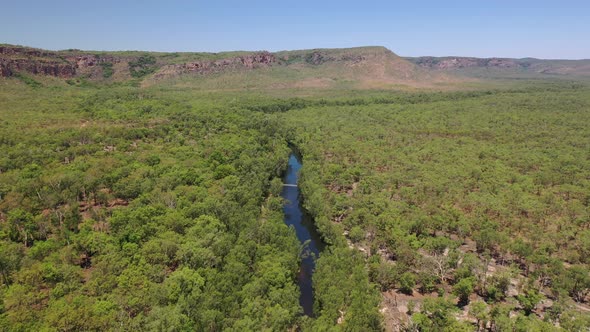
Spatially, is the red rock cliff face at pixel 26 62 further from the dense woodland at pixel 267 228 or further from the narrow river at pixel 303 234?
the narrow river at pixel 303 234

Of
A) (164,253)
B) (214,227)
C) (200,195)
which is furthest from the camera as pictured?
(200,195)

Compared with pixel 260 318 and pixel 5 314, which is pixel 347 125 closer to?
pixel 260 318

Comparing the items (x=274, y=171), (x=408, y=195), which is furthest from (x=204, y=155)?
(x=408, y=195)

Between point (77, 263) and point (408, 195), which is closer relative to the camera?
point (77, 263)

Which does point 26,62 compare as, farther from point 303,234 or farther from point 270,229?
point 270,229

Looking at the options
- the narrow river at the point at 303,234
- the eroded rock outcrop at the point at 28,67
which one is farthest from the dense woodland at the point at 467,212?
the eroded rock outcrop at the point at 28,67

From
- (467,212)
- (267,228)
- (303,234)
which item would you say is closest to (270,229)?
(267,228)
